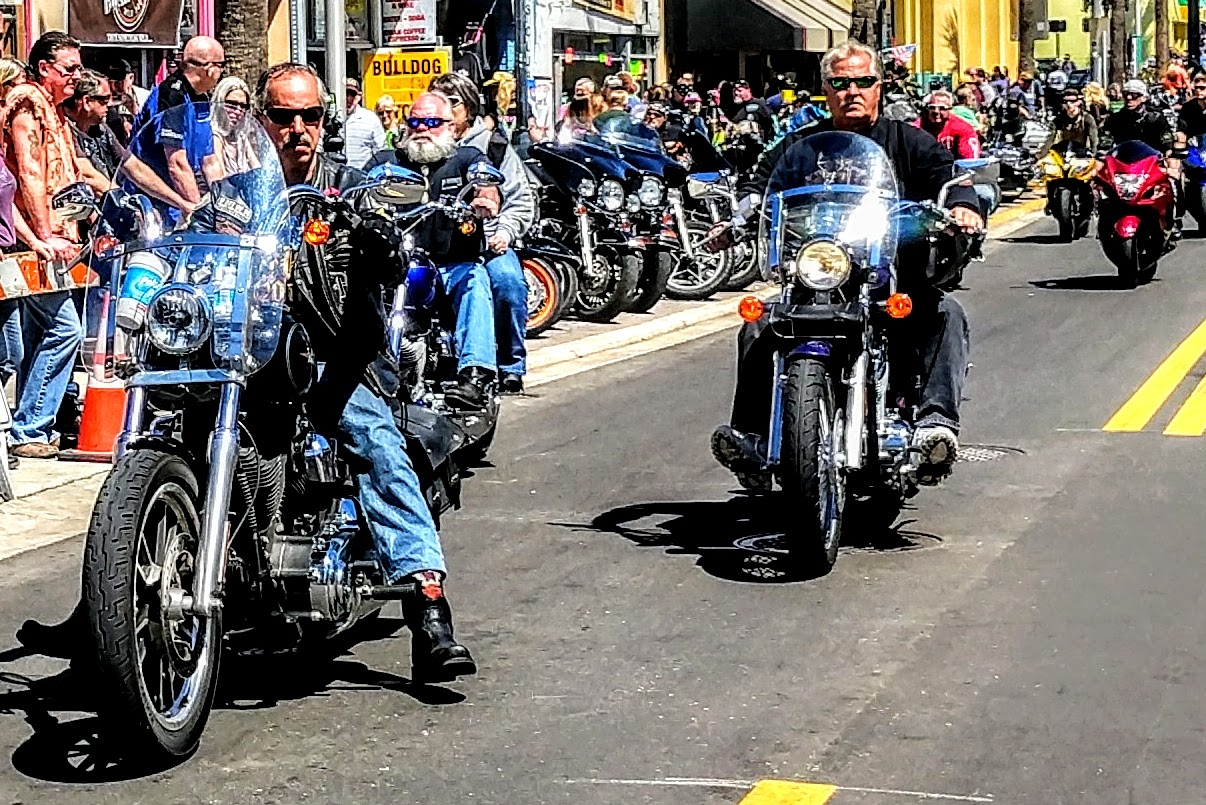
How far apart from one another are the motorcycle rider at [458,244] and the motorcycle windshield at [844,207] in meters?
2.12

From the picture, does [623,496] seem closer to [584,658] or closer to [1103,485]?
[1103,485]

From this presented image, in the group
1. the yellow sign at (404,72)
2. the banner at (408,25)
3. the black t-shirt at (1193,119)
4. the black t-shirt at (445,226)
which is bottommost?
the black t-shirt at (445,226)

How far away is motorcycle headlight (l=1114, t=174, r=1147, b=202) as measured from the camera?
18.6 m

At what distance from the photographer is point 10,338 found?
10.7 metres

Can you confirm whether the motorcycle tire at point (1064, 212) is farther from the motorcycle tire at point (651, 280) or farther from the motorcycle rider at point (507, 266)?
the motorcycle rider at point (507, 266)

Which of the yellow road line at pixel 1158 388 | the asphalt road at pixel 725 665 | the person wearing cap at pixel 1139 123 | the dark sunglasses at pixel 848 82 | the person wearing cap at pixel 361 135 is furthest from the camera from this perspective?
the person wearing cap at pixel 1139 123

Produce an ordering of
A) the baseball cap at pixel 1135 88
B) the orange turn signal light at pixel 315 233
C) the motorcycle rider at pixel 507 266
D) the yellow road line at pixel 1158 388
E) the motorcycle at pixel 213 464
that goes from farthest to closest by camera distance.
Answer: the baseball cap at pixel 1135 88 < the yellow road line at pixel 1158 388 < the motorcycle rider at pixel 507 266 < the orange turn signal light at pixel 315 233 < the motorcycle at pixel 213 464

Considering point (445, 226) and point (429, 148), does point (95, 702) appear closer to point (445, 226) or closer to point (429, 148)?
point (445, 226)

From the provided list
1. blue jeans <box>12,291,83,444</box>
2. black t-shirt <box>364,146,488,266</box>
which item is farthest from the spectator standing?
black t-shirt <box>364,146,488,266</box>

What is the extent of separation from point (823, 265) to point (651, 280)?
874 centimetres

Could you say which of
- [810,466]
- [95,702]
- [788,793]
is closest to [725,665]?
[810,466]

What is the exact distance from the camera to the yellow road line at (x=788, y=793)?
5234 mm

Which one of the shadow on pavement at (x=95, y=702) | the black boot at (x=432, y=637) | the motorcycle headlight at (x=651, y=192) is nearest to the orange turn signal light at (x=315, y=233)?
the black boot at (x=432, y=637)

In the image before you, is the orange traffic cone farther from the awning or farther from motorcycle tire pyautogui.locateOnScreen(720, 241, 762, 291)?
the awning
